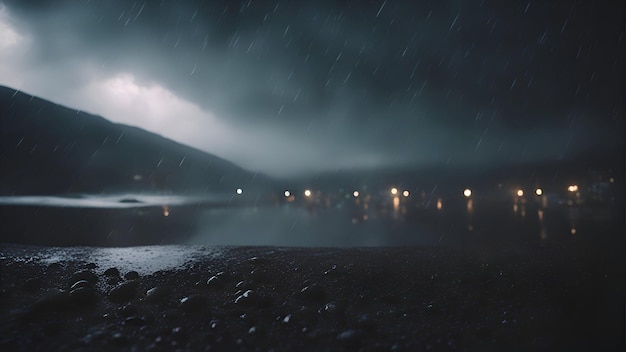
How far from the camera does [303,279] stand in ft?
23.4

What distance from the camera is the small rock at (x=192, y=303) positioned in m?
5.29

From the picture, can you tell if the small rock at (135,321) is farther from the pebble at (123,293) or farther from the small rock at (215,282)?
the small rock at (215,282)

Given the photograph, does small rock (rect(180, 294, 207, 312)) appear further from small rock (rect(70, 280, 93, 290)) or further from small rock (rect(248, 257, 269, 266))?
small rock (rect(248, 257, 269, 266))

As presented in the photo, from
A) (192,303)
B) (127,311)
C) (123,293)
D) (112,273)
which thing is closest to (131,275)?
(112,273)

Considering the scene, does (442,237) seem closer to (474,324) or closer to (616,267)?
(616,267)

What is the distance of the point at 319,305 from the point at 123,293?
3847 millimetres

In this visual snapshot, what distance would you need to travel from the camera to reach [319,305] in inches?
220

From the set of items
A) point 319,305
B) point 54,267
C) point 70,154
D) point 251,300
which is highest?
point 70,154

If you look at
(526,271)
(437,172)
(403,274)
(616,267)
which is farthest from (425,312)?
(437,172)

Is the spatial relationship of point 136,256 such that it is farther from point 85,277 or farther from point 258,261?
point 258,261

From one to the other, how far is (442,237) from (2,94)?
135 m

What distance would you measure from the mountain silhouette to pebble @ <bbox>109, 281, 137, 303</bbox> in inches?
3373

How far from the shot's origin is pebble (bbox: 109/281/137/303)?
5729 millimetres

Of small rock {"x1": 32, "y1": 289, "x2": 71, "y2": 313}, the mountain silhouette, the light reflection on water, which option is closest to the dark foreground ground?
small rock {"x1": 32, "y1": 289, "x2": 71, "y2": 313}
